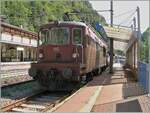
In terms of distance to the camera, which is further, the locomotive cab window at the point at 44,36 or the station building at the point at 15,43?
→ the station building at the point at 15,43

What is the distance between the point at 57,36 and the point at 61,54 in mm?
895

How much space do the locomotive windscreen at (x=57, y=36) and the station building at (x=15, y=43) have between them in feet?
72.8

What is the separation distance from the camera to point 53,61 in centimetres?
1825

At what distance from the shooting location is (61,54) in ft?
59.7

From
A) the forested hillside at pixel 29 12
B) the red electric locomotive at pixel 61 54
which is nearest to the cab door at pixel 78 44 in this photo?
the red electric locomotive at pixel 61 54

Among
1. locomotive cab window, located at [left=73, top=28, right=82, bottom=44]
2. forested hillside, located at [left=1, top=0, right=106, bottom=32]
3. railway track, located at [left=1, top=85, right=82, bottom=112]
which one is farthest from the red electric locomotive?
forested hillside, located at [left=1, top=0, right=106, bottom=32]

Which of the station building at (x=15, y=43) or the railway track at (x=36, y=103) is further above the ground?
the station building at (x=15, y=43)

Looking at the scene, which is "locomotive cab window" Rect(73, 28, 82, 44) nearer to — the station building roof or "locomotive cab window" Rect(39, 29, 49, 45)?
"locomotive cab window" Rect(39, 29, 49, 45)

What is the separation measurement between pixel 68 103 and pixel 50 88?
4.18 m

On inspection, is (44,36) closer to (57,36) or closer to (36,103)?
(57,36)

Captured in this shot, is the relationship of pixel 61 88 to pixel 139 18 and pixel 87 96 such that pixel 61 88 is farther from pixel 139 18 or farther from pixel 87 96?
pixel 139 18

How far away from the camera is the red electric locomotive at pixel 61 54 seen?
17234 millimetres

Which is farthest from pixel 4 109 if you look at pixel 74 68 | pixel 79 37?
pixel 79 37

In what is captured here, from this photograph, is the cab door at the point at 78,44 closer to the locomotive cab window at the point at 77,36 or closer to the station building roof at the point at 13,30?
the locomotive cab window at the point at 77,36
